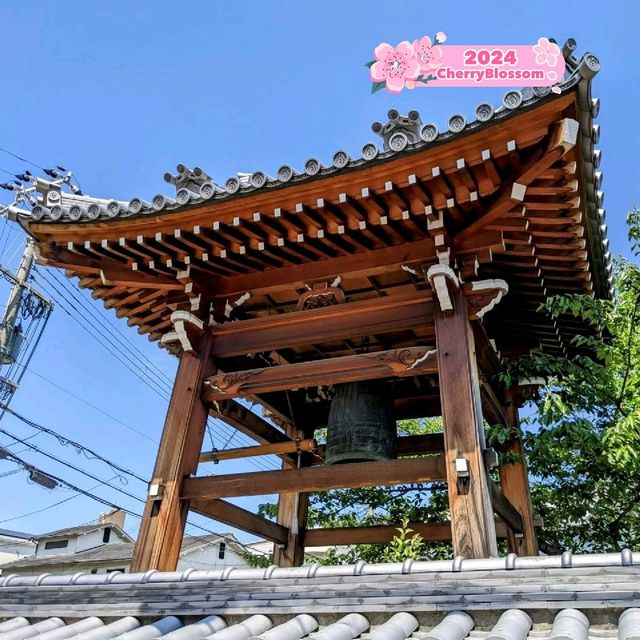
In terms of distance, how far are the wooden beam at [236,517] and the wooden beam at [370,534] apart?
67cm

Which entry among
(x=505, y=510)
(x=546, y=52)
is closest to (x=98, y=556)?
(x=505, y=510)

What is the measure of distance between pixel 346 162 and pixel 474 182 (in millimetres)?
1158

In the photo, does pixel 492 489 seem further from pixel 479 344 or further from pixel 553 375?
pixel 553 375

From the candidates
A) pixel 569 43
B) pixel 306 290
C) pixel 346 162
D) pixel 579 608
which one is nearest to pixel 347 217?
pixel 346 162

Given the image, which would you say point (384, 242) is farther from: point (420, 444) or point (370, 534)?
point (370, 534)

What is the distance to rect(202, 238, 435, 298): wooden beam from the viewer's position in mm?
5742

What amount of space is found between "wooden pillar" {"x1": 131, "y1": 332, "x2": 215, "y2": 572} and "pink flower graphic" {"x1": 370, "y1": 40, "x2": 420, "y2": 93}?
11.0ft

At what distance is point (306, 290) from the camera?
244 inches

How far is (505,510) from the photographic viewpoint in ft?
18.0

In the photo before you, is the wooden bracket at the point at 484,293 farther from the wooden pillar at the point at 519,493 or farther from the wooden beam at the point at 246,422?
the wooden beam at the point at 246,422

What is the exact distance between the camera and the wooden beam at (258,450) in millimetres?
6723

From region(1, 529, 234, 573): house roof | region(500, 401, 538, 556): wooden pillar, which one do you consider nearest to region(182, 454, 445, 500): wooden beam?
region(500, 401, 538, 556): wooden pillar

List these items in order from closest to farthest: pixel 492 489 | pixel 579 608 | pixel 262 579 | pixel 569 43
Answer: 1. pixel 579 608
2. pixel 262 579
3. pixel 569 43
4. pixel 492 489

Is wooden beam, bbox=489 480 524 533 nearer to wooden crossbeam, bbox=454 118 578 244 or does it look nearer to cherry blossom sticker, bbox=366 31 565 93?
wooden crossbeam, bbox=454 118 578 244
